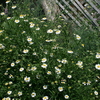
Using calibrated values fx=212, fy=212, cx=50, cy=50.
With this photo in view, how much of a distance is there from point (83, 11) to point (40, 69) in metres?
2.06

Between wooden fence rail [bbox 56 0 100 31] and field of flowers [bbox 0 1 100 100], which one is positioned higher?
field of flowers [bbox 0 1 100 100]

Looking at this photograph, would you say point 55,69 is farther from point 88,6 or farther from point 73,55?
point 88,6

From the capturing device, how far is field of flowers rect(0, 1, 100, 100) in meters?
2.05

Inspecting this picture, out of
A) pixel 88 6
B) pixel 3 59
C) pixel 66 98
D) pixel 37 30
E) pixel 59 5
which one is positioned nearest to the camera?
pixel 66 98

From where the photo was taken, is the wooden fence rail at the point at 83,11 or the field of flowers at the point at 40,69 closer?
the field of flowers at the point at 40,69

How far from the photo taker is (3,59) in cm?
238

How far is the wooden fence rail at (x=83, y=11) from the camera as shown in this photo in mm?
3658

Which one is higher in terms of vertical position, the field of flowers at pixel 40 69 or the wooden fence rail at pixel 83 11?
the field of flowers at pixel 40 69

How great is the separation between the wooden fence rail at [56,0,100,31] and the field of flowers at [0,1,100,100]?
1.27 metres

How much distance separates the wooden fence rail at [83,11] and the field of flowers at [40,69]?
1.27 metres

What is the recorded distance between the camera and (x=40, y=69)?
210cm

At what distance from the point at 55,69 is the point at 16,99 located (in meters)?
0.47

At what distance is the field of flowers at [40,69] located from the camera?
2055 mm

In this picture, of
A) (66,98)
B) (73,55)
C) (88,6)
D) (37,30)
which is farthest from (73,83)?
(88,6)
